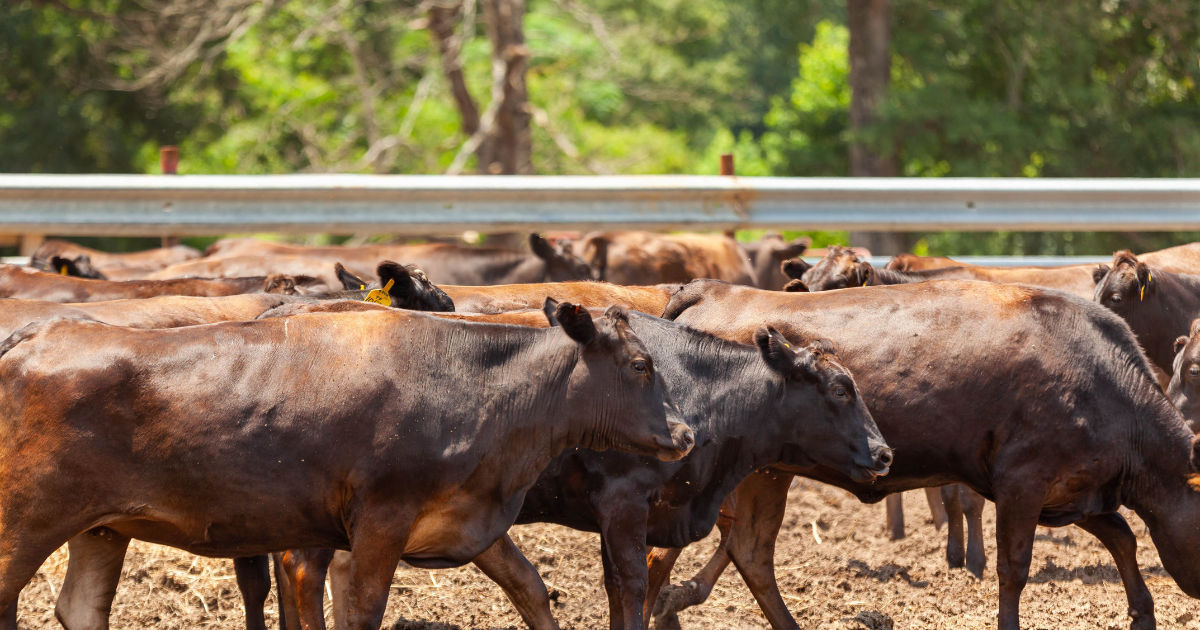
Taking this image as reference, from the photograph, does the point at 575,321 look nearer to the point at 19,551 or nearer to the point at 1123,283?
the point at 19,551

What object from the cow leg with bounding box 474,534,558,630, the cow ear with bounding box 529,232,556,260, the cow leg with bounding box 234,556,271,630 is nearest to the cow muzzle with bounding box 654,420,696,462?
the cow leg with bounding box 474,534,558,630

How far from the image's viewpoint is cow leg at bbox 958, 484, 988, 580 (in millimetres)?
7219

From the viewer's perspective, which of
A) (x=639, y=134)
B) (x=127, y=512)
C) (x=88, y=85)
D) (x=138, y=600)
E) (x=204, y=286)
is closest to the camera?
(x=127, y=512)

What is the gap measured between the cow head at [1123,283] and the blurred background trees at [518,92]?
1124 cm

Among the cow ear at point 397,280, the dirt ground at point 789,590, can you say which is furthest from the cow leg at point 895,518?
the cow ear at point 397,280

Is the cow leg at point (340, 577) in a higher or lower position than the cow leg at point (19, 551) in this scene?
lower

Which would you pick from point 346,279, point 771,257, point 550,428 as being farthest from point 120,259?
point 550,428

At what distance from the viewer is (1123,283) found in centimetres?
732

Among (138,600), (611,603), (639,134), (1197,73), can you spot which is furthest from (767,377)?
(639,134)

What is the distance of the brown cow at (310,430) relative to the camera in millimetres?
4523

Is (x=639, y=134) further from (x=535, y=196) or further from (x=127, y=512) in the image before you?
(x=127, y=512)

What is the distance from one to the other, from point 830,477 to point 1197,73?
16.7 metres

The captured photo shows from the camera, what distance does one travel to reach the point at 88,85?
824 inches

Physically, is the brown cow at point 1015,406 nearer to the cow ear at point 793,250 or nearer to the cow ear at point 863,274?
→ the cow ear at point 863,274
